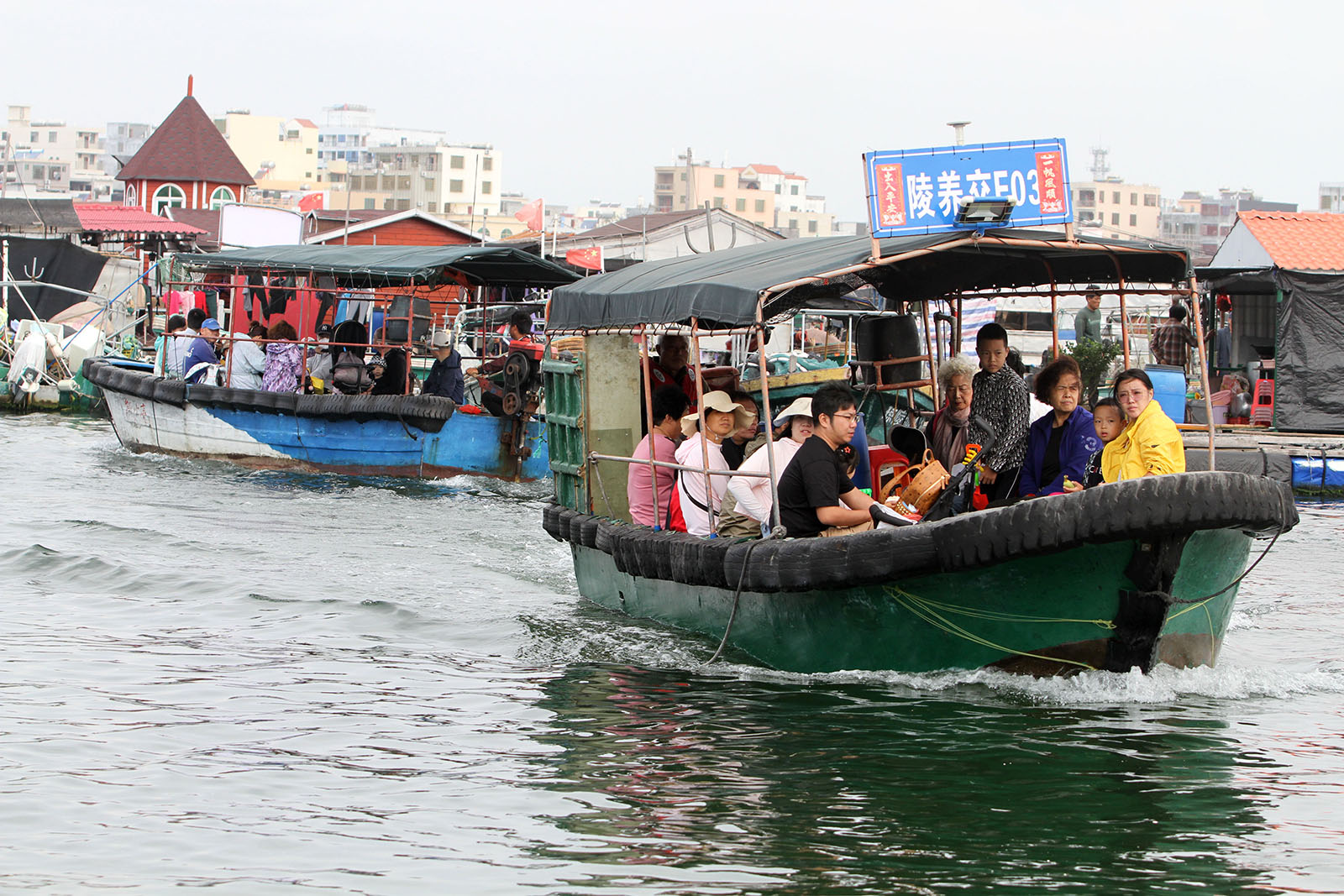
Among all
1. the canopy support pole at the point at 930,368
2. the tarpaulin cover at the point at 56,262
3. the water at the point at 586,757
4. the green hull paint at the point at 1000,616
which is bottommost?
the water at the point at 586,757

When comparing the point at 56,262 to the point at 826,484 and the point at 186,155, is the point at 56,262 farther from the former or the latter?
the point at 826,484

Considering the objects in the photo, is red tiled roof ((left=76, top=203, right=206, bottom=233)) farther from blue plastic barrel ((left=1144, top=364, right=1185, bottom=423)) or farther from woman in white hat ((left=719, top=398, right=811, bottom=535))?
woman in white hat ((left=719, top=398, right=811, bottom=535))

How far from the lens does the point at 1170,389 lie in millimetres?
17188

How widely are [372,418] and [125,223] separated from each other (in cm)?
2712

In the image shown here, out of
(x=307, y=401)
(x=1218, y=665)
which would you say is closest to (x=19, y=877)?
(x=1218, y=665)

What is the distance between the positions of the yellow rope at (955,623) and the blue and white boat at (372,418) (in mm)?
10446

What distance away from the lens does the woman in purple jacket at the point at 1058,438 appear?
7816mm

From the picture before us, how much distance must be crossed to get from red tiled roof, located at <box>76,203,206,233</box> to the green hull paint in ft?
117

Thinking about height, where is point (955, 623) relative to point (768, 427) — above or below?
below

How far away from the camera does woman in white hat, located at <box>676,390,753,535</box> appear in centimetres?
872

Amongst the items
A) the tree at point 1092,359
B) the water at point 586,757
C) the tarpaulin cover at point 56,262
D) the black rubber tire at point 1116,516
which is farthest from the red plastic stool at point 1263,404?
the tarpaulin cover at point 56,262

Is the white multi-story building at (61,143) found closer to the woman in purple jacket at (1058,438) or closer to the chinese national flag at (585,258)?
the chinese national flag at (585,258)

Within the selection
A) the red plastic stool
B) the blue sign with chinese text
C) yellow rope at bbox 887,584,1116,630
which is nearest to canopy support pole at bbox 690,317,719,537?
the blue sign with chinese text

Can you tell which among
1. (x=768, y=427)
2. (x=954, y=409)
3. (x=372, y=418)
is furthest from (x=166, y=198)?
(x=768, y=427)
